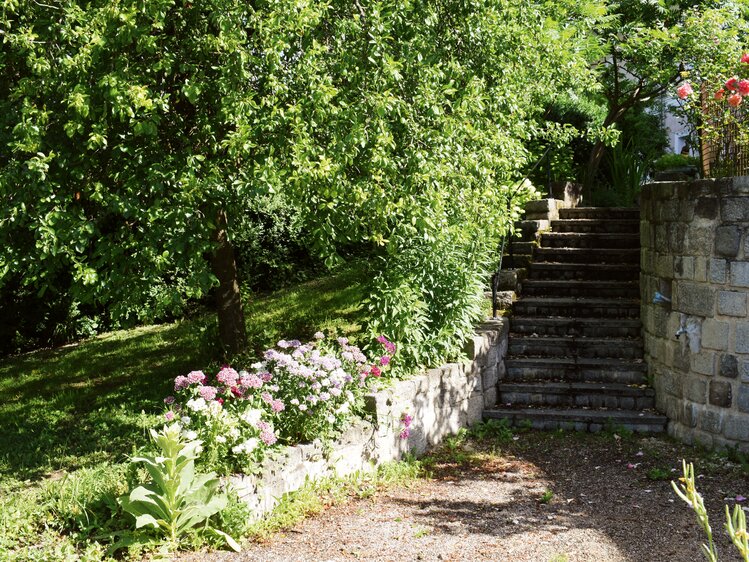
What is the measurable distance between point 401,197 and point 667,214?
2938 mm

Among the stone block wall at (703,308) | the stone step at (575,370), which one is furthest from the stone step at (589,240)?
the stone block wall at (703,308)

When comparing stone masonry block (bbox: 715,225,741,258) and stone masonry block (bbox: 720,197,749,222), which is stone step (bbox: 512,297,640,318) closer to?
stone masonry block (bbox: 715,225,741,258)

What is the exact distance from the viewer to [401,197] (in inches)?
251

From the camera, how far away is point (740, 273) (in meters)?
6.92

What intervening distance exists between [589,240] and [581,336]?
1.88 meters

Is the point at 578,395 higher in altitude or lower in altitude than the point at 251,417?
lower

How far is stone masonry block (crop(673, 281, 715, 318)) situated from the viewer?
718 cm

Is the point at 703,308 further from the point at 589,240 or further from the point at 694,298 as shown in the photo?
the point at 589,240

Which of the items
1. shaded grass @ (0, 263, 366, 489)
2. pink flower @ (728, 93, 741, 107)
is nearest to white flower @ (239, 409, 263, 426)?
shaded grass @ (0, 263, 366, 489)

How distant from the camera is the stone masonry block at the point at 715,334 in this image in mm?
7090

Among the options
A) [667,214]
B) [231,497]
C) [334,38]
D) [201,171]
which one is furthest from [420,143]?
[231,497]

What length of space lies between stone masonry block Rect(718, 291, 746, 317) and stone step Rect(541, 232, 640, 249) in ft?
10.6

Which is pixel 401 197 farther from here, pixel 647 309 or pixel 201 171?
pixel 647 309

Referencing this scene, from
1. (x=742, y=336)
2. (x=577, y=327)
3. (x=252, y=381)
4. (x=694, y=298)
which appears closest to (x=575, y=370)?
(x=577, y=327)
